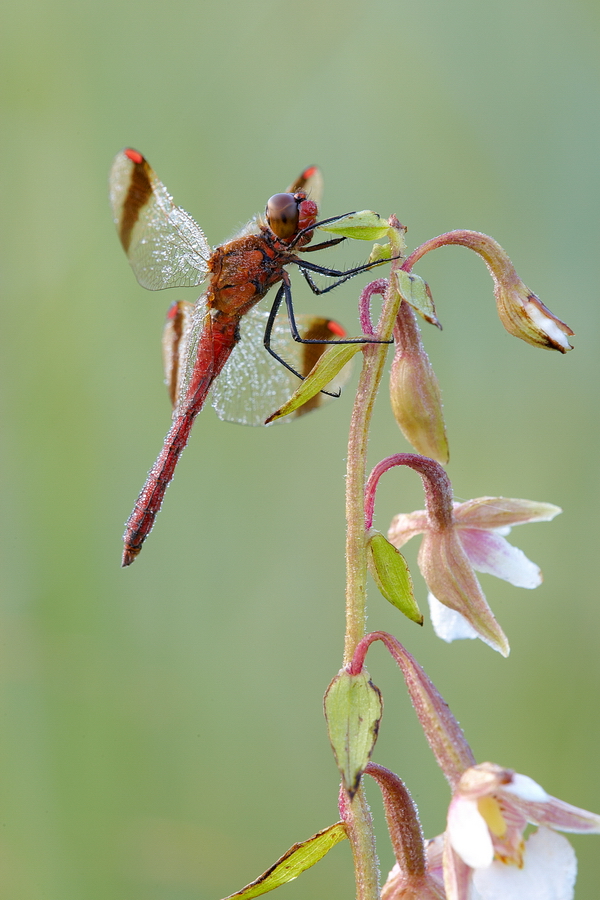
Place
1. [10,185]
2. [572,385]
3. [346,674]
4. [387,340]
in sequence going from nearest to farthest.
→ [346,674] < [387,340] < [572,385] < [10,185]

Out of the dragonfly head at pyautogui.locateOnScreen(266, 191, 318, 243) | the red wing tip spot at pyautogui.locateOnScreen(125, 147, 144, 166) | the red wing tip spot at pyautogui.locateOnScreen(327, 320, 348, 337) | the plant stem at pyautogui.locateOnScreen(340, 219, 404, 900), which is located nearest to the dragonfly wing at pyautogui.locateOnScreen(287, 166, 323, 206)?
the dragonfly head at pyautogui.locateOnScreen(266, 191, 318, 243)

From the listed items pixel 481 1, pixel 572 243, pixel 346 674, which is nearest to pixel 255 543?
pixel 572 243

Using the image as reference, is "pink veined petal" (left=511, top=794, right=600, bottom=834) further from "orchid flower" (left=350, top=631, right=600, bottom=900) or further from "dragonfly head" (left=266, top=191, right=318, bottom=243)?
"dragonfly head" (left=266, top=191, right=318, bottom=243)

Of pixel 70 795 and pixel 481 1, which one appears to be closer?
pixel 70 795

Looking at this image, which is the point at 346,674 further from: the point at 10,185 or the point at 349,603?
the point at 10,185

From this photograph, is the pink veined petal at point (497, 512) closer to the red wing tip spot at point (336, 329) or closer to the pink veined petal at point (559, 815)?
the pink veined petal at point (559, 815)

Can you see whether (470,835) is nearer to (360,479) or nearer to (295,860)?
(295,860)
